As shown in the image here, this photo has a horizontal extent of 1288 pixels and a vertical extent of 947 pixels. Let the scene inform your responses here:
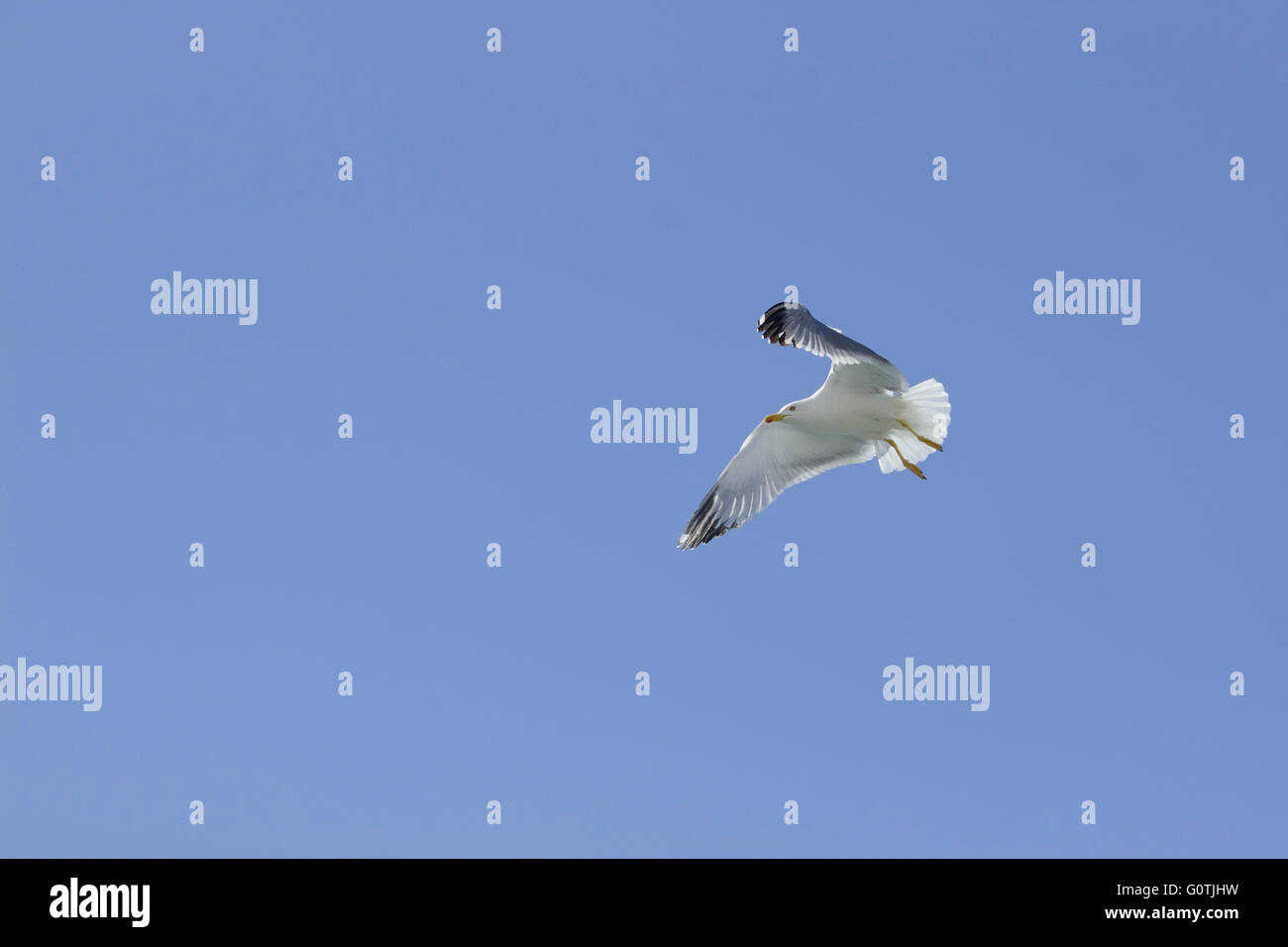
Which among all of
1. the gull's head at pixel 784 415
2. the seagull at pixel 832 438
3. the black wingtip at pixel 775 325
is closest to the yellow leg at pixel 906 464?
the seagull at pixel 832 438

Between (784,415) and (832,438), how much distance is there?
0.49 metres

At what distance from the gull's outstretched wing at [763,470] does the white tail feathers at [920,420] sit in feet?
0.92

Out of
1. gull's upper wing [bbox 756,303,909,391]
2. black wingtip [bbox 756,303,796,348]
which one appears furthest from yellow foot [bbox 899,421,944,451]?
black wingtip [bbox 756,303,796,348]

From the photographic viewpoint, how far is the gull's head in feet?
34.7

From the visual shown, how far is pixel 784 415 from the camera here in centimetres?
1059

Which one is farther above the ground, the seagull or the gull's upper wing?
the gull's upper wing

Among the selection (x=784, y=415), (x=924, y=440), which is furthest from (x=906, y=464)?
(x=784, y=415)

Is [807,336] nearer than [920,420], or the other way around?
[807,336]

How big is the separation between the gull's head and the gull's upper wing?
3.07 ft

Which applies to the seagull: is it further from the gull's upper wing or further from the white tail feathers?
the gull's upper wing

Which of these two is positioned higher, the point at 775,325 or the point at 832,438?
the point at 775,325

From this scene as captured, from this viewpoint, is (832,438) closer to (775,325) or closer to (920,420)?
(920,420)

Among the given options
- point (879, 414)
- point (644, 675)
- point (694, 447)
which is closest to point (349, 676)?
point (644, 675)

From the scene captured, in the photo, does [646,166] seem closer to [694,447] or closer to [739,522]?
[694,447]
